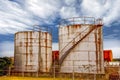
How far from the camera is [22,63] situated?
37.6 metres

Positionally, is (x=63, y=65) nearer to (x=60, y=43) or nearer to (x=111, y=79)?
(x=60, y=43)

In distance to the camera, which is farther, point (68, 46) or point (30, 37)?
point (30, 37)

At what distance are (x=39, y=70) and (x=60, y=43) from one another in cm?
557

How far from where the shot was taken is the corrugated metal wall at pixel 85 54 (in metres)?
32.2

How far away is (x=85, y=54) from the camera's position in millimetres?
32531

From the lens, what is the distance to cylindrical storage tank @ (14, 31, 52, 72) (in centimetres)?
3734

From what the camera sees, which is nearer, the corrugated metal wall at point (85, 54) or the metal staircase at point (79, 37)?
the corrugated metal wall at point (85, 54)

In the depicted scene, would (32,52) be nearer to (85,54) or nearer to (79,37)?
(79,37)

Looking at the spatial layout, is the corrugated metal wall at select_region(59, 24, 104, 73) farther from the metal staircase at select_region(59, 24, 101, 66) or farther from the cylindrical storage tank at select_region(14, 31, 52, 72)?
the cylindrical storage tank at select_region(14, 31, 52, 72)

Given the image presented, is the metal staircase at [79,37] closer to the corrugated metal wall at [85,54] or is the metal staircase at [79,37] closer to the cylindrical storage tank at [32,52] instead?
the corrugated metal wall at [85,54]

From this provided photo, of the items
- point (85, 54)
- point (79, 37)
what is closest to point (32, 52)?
point (79, 37)

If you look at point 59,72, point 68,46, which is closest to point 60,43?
point 68,46

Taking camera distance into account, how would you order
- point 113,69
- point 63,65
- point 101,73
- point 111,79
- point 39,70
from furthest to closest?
point 113,69 < point 39,70 < point 63,65 < point 101,73 < point 111,79

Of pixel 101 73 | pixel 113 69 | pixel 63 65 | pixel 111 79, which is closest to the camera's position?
pixel 111 79
